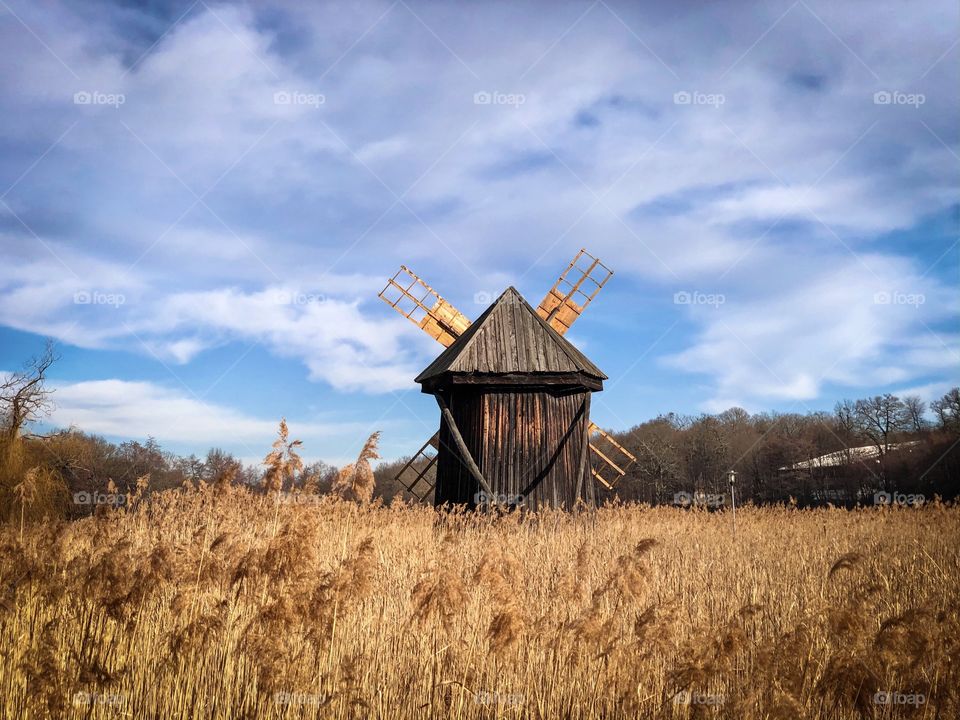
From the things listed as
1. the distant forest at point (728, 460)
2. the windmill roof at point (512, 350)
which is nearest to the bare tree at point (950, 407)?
the distant forest at point (728, 460)

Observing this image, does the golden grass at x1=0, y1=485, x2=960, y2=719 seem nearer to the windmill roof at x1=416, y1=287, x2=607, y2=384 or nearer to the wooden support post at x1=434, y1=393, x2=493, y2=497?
the wooden support post at x1=434, y1=393, x2=493, y2=497

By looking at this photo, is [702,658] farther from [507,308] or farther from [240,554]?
[507,308]

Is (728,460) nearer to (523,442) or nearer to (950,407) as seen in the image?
(950,407)

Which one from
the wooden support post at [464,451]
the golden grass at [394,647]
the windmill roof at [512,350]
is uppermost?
the windmill roof at [512,350]

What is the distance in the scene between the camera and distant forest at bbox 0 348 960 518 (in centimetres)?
2367

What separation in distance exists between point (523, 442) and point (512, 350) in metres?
1.83

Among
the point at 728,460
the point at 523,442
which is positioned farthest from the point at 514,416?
the point at 728,460

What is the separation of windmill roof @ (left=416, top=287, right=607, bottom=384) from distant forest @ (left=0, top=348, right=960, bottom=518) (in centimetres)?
934

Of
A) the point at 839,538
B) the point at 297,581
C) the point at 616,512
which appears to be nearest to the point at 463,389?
the point at 616,512

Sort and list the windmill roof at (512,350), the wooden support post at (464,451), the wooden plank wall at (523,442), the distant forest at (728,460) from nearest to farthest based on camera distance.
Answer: the wooden support post at (464,451) < the wooden plank wall at (523,442) < the windmill roof at (512,350) < the distant forest at (728,460)

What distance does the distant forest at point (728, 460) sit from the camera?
23.7 m

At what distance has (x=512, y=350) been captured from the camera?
1264 cm

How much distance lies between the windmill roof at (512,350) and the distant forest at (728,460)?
9338 millimetres

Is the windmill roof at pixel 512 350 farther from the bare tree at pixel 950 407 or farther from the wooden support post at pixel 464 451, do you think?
the bare tree at pixel 950 407
